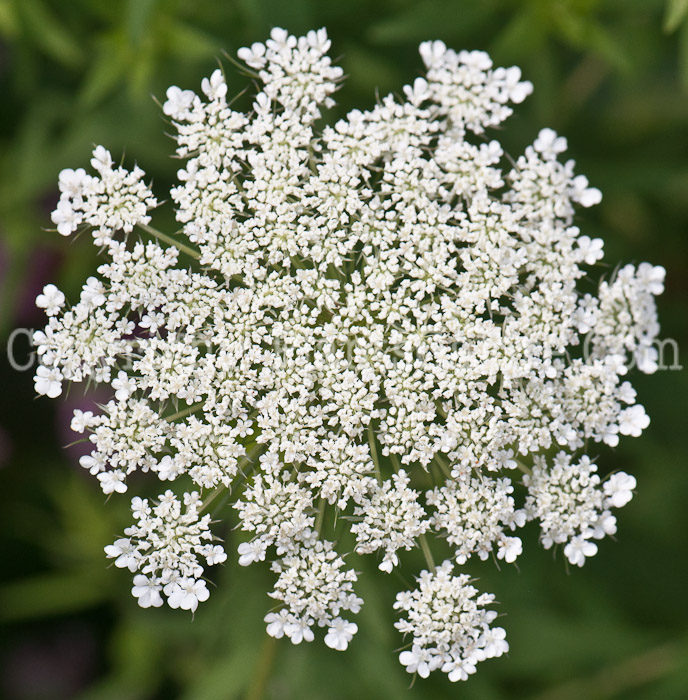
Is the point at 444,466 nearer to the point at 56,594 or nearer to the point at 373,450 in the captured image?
the point at 373,450

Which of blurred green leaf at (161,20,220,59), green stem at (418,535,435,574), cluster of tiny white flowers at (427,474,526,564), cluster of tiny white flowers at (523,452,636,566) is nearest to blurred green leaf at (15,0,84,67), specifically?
blurred green leaf at (161,20,220,59)

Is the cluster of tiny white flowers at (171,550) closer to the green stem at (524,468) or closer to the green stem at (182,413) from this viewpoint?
the green stem at (182,413)

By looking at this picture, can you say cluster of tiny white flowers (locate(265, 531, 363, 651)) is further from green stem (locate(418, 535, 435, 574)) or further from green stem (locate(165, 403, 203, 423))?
green stem (locate(165, 403, 203, 423))

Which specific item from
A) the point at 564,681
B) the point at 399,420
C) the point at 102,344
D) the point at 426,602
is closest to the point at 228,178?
the point at 102,344

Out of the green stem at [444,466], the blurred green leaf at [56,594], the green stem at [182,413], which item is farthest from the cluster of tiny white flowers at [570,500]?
the blurred green leaf at [56,594]

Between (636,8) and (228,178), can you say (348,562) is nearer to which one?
(228,178)

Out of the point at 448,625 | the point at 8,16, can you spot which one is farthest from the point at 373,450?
the point at 8,16
